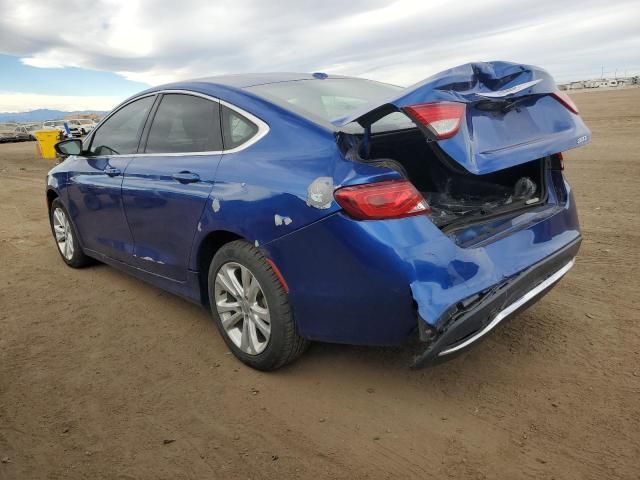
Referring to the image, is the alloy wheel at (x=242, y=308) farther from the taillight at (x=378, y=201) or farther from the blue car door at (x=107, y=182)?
the blue car door at (x=107, y=182)

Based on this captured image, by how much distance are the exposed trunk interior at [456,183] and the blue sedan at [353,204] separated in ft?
0.04

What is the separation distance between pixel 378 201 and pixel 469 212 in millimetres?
924

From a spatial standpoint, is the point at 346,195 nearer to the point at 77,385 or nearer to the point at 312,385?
the point at 312,385

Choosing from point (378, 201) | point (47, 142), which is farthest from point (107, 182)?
point (47, 142)

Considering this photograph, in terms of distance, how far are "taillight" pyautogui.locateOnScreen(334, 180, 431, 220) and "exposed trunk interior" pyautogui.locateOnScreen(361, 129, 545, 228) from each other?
34 cm

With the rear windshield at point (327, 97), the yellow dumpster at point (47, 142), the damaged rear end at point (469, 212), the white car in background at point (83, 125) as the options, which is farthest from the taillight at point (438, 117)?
the white car in background at point (83, 125)

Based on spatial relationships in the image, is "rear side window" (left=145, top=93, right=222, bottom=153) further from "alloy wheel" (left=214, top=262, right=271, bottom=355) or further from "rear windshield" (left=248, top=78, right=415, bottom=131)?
"alloy wheel" (left=214, top=262, right=271, bottom=355)

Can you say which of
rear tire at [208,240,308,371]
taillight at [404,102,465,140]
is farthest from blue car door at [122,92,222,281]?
taillight at [404,102,465,140]

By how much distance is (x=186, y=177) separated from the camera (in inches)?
118

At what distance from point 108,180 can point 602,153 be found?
389 inches

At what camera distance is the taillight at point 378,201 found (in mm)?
2166

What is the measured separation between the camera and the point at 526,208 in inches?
113

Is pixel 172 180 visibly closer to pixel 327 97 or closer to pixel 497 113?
pixel 327 97

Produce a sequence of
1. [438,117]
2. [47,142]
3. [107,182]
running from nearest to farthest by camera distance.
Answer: [438,117], [107,182], [47,142]
